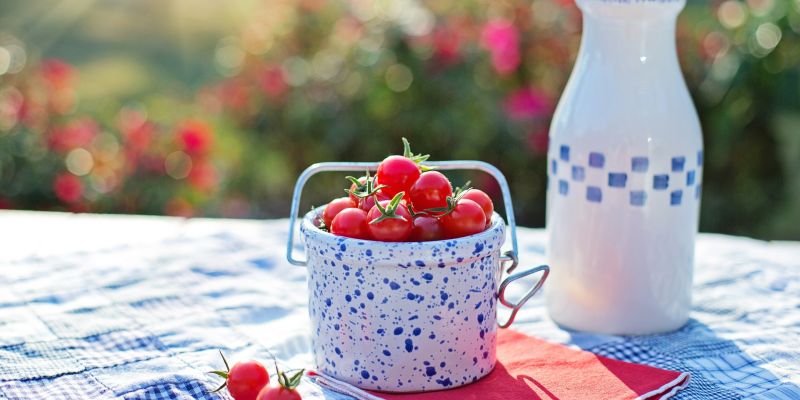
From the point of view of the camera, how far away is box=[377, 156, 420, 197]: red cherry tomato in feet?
4.00

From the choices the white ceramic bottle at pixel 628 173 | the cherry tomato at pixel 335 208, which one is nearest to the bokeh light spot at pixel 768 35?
the white ceramic bottle at pixel 628 173

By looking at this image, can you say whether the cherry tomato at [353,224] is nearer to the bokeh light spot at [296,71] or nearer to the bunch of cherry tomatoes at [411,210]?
the bunch of cherry tomatoes at [411,210]

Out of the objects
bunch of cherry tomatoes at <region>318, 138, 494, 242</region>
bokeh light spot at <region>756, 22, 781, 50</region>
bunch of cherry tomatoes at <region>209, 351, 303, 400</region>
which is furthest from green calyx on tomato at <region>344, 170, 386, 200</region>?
bokeh light spot at <region>756, 22, 781, 50</region>

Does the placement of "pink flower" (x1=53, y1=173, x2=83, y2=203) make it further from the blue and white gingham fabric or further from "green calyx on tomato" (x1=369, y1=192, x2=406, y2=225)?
"green calyx on tomato" (x1=369, y1=192, x2=406, y2=225)

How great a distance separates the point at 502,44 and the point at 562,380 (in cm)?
209

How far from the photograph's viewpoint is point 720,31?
3311 millimetres

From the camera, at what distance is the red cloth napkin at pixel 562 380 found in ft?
4.00

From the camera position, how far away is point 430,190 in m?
1.20

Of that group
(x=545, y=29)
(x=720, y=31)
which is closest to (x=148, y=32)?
(x=545, y=29)

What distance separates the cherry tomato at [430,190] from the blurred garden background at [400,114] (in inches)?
78.3

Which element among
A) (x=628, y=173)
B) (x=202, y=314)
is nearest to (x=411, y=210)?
(x=628, y=173)

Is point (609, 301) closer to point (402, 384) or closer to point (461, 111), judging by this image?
point (402, 384)

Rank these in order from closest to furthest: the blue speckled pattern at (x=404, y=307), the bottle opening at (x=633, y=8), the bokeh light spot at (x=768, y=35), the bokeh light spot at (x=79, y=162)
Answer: the blue speckled pattern at (x=404, y=307), the bottle opening at (x=633, y=8), the bokeh light spot at (x=768, y=35), the bokeh light spot at (x=79, y=162)

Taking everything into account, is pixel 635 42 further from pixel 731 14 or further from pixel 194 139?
pixel 731 14
